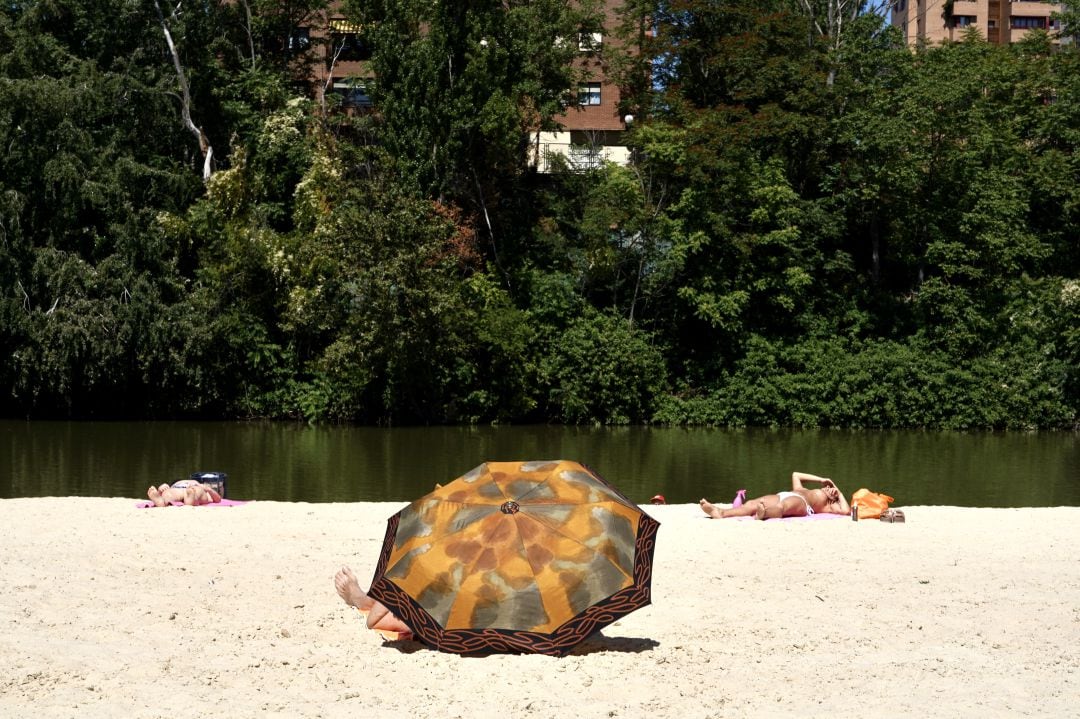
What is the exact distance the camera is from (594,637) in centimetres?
996

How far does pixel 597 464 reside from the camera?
26.5 m

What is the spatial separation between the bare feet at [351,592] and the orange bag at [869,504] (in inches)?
302

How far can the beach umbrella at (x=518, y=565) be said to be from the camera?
8711 millimetres

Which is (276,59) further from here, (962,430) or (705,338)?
(962,430)

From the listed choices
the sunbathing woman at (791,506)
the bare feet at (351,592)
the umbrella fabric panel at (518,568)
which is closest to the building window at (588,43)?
the sunbathing woman at (791,506)

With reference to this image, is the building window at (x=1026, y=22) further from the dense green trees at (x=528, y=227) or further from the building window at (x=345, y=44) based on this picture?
the building window at (x=345, y=44)

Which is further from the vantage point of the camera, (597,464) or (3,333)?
(3,333)

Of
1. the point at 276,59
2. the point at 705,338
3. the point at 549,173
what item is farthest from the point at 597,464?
the point at 276,59

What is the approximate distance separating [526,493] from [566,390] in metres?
25.6

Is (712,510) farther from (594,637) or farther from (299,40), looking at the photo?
(299,40)

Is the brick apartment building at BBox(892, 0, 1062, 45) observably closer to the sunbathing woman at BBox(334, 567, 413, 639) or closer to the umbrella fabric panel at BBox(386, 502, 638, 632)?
the sunbathing woman at BBox(334, 567, 413, 639)

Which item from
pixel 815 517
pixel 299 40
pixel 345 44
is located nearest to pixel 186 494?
pixel 815 517

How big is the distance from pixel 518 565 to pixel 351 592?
→ 7.32 feet

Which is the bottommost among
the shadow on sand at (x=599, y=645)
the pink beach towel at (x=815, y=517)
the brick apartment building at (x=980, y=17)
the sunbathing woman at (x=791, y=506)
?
the pink beach towel at (x=815, y=517)
